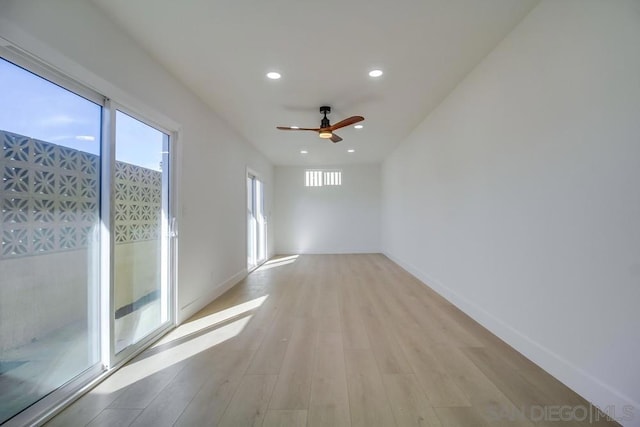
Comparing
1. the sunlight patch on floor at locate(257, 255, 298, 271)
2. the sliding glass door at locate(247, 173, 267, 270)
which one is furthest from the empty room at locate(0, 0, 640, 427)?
the sunlight patch on floor at locate(257, 255, 298, 271)

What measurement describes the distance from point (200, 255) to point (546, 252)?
11.3 feet

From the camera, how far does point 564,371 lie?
6.21ft

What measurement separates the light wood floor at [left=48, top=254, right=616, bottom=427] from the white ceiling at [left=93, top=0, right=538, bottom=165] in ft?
8.43

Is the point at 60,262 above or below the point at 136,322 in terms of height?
above

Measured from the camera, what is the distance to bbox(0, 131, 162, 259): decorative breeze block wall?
59.6 inches

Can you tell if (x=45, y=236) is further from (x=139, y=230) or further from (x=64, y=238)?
(x=139, y=230)

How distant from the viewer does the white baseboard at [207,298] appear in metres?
3.18

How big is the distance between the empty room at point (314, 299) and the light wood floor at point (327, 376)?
0.06 feet

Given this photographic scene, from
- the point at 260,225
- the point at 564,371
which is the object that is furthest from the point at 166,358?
the point at 260,225

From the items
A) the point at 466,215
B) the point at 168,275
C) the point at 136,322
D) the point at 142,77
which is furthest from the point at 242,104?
the point at 466,215

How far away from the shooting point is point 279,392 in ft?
6.09

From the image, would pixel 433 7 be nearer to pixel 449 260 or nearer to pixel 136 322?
pixel 449 260

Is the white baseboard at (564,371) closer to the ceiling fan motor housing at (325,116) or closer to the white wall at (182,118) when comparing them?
the ceiling fan motor housing at (325,116)

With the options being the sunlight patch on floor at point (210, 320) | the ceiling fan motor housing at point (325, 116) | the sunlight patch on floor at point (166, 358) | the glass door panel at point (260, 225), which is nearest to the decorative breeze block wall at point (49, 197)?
the sunlight patch on floor at point (166, 358)
